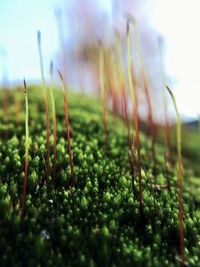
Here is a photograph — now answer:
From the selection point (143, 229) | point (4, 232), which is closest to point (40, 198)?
point (4, 232)

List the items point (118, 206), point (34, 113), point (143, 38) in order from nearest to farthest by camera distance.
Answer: point (118, 206)
point (34, 113)
point (143, 38)

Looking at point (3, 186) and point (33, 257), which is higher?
point (3, 186)

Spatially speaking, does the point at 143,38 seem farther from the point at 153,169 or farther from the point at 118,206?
the point at 118,206

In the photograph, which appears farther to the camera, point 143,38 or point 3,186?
point 143,38

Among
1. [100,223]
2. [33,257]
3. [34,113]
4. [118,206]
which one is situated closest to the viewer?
[33,257]

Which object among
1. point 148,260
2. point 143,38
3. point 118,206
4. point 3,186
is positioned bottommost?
point 148,260

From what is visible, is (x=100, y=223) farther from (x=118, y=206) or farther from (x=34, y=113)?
(x=34, y=113)
